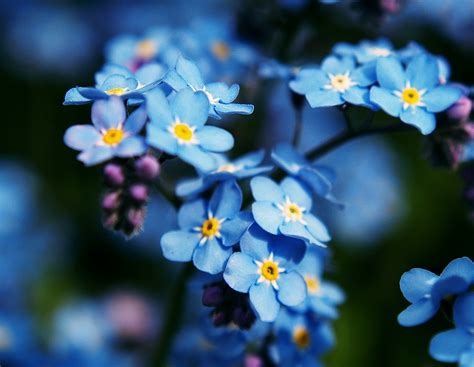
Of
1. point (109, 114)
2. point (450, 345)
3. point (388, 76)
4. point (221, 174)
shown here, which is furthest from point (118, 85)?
point (450, 345)

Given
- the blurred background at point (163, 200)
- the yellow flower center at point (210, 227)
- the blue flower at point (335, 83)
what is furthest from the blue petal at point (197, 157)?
the blurred background at point (163, 200)

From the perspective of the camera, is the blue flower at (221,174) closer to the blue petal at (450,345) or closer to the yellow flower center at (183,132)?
the yellow flower center at (183,132)

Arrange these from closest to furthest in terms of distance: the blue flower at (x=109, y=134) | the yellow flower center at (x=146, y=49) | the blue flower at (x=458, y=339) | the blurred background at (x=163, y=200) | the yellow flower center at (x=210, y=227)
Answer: the blue flower at (x=458, y=339) → the blue flower at (x=109, y=134) → the yellow flower center at (x=210, y=227) → the yellow flower center at (x=146, y=49) → the blurred background at (x=163, y=200)

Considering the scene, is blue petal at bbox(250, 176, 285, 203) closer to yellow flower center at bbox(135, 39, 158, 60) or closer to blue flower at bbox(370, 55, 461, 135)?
blue flower at bbox(370, 55, 461, 135)

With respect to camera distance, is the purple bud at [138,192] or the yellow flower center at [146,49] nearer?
the purple bud at [138,192]

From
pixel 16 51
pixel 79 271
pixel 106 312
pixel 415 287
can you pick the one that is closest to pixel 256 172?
pixel 415 287

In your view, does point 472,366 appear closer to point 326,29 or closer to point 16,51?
point 326,29

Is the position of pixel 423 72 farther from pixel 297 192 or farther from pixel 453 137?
pixel 297 192
